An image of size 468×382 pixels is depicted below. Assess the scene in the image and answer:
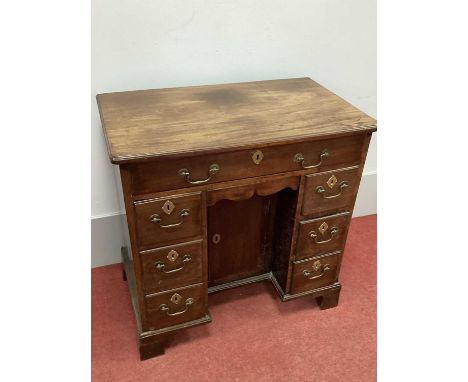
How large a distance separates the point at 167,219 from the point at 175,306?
39cm

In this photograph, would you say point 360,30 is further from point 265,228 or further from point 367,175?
point 265,228

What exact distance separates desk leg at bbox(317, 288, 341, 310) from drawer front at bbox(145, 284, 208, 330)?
1.78 feet

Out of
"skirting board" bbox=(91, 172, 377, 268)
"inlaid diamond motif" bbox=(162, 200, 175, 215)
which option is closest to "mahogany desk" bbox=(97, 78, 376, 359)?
"inlaid diamond motif" bbox=(162, 200, 175, 215)

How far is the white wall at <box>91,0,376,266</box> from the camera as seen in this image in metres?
1.48

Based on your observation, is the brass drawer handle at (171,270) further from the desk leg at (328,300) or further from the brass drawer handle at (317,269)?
the desk leg at (328,300)

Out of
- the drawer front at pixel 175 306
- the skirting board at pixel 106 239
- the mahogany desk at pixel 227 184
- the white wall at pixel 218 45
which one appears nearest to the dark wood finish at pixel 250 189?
the mahogany desk at pixel 227 184

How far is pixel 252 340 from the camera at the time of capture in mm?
1646

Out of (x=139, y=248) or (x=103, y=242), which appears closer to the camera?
(x=139, y=248)

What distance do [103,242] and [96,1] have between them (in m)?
1.05

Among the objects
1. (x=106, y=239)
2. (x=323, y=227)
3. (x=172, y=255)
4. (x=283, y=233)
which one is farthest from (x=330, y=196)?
(x=106, y=239)

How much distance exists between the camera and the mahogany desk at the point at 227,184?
121 centimetres

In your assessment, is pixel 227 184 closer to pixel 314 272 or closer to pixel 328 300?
pixel 314 272

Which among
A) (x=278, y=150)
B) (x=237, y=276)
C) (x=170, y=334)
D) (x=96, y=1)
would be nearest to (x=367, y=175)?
(x=237, y=276)

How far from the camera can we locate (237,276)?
5.85 ft
